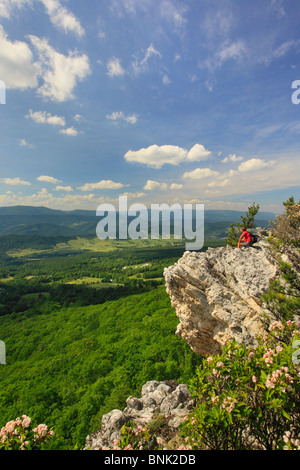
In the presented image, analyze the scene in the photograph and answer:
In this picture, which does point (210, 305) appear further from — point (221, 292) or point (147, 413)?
point (147, 413)

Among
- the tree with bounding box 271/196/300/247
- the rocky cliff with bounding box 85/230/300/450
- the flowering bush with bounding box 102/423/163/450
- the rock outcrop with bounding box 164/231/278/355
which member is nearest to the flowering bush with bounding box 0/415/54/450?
the flowering bush with bounding box 102/423/163/450

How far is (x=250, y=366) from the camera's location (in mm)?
6227

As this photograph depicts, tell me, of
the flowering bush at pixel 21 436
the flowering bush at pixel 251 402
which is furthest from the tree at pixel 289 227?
the flowering bush at pixel 21 436

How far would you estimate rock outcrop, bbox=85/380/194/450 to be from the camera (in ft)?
42.0

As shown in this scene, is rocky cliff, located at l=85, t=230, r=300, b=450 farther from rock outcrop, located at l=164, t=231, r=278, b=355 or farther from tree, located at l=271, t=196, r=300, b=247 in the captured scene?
tree, located at l=271, t=196, r=300, b=247

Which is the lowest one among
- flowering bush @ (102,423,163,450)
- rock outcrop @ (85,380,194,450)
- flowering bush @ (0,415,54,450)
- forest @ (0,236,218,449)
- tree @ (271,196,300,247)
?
forest @ (0,236,218,449)

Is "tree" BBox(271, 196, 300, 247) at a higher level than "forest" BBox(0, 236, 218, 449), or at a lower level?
higher

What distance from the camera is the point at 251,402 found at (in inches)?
254

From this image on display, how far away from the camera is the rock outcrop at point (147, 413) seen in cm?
1280

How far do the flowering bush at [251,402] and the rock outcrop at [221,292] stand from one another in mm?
5769

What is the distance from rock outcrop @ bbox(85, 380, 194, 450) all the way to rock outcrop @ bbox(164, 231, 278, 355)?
4200mm

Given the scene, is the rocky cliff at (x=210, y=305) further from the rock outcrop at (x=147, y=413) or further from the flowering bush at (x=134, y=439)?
the flowering bush at (x=134, y=439)
